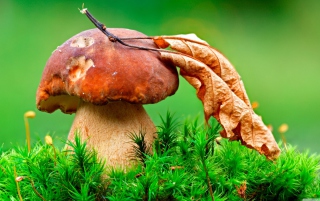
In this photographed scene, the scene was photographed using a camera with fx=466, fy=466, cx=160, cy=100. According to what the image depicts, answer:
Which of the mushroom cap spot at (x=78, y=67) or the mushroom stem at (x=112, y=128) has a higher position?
the mushroom cap spot at (x=78, y=67)

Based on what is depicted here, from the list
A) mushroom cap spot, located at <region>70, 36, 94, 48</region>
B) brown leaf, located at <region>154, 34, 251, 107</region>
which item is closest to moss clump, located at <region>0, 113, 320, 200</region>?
brown leaf, located at <region>154, 34, 251, 107</region>

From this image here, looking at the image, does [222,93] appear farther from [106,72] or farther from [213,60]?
[106,72]

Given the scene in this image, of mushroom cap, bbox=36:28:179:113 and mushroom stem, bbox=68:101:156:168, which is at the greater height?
mushroom cap, bbox=36:28:179:113

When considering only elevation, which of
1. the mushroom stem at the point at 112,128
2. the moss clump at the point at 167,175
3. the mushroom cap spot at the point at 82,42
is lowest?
the moss clump at the point at 167,175

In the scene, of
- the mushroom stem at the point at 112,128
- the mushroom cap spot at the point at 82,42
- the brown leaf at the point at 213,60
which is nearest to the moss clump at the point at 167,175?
the mushroom stem at the point at 112,128

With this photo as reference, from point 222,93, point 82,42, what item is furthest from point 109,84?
point 222,93

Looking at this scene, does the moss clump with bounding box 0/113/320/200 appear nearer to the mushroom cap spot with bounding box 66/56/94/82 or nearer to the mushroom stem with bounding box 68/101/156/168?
the mushroom stem with bounding box 68/101/156/168

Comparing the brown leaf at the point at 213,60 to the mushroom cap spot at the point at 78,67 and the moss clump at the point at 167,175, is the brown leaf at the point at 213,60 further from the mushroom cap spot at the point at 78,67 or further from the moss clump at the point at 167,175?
the mushroom cap spot at the point at 78,67
